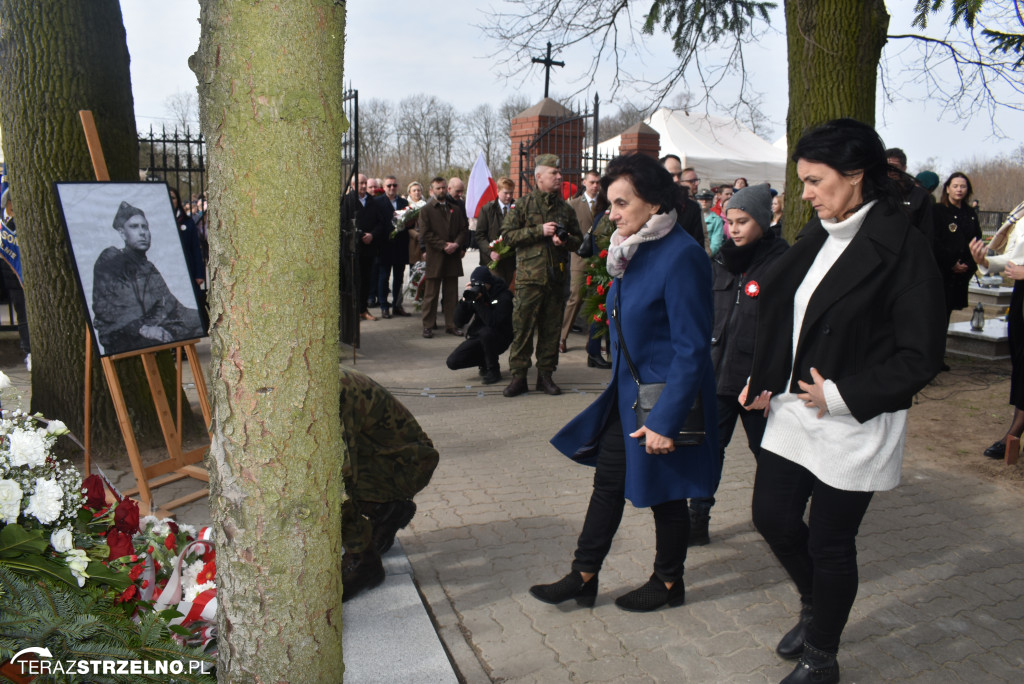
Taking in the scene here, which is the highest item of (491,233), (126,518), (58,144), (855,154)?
(58,144)

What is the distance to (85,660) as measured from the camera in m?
2.29

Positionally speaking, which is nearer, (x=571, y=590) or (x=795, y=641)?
(x=795, y=641)

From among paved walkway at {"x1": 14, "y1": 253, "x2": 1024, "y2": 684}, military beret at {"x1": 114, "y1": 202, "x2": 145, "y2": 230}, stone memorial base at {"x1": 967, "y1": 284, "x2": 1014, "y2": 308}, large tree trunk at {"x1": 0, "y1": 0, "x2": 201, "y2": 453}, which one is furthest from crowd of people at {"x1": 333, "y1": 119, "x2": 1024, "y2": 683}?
stone memorial base at {"x1": 967, "y1": 284, "x2": 1014, "y2": 308}

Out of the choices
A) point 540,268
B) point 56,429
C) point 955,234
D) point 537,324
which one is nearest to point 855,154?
point 56,429

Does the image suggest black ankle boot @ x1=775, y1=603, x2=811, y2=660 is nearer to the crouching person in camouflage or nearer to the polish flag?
the crouching person in camouflage

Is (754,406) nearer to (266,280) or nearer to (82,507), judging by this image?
(266,280)

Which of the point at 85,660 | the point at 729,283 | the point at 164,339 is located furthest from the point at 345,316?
the point at 85,660

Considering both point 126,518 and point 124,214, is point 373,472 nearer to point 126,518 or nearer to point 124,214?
point 126,518

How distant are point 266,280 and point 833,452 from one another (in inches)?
74.9

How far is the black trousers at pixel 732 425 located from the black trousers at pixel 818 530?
26.2 inches

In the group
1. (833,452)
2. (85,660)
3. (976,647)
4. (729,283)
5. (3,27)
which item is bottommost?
(976,647)

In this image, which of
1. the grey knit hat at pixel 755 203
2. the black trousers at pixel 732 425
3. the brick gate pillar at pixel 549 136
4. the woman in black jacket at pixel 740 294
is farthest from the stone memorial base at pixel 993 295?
the grey knit hat at pixel 755 203

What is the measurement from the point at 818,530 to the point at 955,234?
22.2 feet

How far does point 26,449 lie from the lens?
2.88 m
